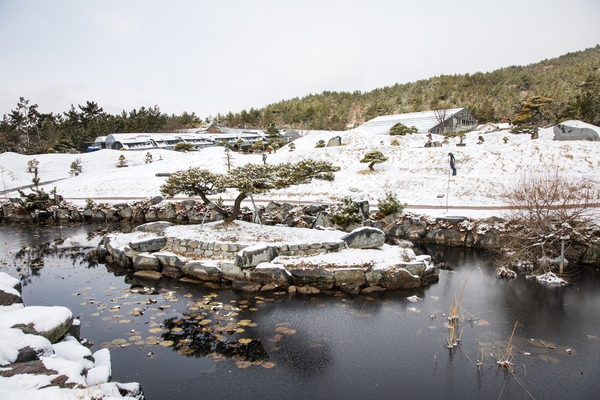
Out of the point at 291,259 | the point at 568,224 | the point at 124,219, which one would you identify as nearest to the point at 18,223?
the point at 124,219

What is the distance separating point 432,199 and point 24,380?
21473 mm

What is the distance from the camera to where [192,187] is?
15523 millimetres

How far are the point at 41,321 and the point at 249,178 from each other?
8934 mm

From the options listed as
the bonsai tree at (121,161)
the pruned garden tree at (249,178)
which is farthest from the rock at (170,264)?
the bonsai tree at (121,161)

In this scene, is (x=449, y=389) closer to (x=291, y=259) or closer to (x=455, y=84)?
(x=291, y=259)

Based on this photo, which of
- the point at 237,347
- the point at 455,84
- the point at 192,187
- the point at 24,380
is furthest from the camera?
the point at 455,84

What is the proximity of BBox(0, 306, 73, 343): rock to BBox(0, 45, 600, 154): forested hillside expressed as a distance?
4513 cm

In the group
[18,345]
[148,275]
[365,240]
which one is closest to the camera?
[18,345]

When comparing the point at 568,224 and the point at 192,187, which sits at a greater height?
the point at 192,187

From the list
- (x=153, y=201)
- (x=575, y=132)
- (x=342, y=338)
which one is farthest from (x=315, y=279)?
(x=575, y=132)

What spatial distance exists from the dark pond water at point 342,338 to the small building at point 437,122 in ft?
118

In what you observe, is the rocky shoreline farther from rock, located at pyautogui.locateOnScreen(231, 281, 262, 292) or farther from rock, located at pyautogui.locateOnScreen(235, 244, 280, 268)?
rock, located at pyautogui.locateOnScreen(235, 244, 280, 268)

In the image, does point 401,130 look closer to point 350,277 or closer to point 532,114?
point 532,114

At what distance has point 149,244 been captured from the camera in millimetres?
14023
